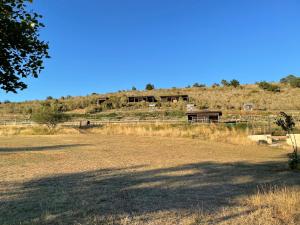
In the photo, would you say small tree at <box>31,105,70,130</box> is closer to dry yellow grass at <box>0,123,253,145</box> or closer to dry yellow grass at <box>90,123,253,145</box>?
dry yellow grass at <box>0,123,253,145</box>

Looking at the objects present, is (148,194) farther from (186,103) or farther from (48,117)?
(186,103)

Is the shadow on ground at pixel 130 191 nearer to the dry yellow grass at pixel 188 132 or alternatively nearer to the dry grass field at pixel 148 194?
the dry grass field at pixel 148 194

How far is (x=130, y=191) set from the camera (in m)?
9.73

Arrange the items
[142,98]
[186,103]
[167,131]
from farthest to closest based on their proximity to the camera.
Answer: [142,98], [186,103], [167,131]

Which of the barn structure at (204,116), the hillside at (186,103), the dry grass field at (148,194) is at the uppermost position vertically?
the hillside at (186,103)

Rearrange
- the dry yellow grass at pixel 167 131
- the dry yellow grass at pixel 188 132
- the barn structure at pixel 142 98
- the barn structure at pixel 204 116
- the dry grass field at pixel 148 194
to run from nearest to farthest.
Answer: the dry grass field at pixel 148 194 < the dry yellow grass at pixel 188 132 < the dry yellow grass at pixel 167 131 < the barn structure at pixel 204 116 < the barn structure at pixel 142 98

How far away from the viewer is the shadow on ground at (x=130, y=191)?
295 inches

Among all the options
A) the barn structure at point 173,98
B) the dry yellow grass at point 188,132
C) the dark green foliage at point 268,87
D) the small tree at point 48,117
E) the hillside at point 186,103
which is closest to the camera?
the dry yellow grass at point 188,132

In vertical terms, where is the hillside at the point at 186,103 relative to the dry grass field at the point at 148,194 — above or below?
above

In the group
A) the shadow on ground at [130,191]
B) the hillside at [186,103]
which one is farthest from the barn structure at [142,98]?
the shadow on ground at [130,191]

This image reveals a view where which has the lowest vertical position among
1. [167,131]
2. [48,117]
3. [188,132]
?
[188,132]

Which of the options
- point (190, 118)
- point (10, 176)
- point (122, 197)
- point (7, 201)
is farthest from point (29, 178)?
point (190, 118)

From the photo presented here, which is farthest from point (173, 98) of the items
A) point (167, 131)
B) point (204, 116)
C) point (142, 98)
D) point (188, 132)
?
point (188, 132)

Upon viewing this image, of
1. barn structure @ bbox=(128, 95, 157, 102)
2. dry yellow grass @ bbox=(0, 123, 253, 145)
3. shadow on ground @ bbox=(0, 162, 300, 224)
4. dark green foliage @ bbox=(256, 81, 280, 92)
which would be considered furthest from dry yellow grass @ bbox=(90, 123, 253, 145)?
dark green foliage @ bbox=(256, 81, 280, 92)
